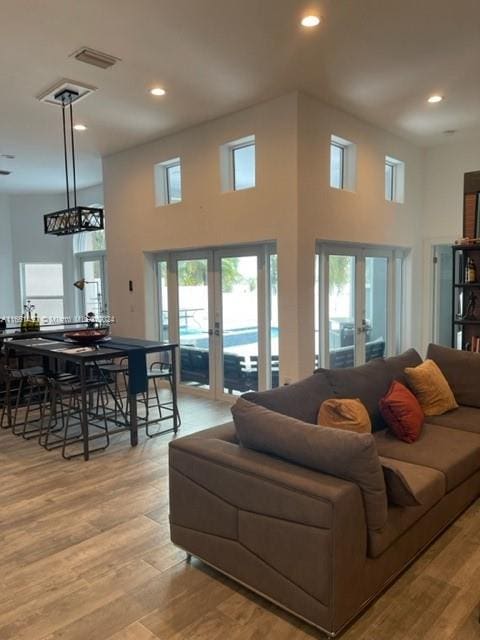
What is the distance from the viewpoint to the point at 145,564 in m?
2.60

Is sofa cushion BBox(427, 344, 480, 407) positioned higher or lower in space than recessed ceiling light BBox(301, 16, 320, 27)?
lower

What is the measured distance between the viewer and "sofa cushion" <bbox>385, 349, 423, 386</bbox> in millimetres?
3734

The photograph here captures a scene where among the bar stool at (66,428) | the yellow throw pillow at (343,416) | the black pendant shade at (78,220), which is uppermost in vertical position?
the black pendant shade at (78,220)

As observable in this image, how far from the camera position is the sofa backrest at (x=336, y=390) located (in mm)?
2818

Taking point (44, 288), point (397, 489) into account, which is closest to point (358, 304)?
point (397, 489)

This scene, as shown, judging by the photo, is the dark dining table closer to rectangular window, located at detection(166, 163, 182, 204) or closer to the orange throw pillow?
the orange throw pillow

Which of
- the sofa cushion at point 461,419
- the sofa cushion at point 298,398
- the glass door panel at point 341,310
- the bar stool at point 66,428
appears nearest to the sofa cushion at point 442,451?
the sofa cushion at point 461,419

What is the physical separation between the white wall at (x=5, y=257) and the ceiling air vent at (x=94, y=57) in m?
6.44

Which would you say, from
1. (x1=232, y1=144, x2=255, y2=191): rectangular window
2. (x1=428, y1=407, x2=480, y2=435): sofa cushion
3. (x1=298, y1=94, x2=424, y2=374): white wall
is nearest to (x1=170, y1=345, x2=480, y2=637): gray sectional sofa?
(x1=428, y1=407, x2=480, y2=435): sofa cushion

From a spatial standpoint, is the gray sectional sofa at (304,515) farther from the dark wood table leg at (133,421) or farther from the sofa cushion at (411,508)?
the dark wood table leg at (133,421)

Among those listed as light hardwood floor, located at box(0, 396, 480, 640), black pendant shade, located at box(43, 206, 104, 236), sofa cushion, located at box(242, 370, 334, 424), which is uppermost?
black pendant shade, located at box(43, 206, 104, 236)

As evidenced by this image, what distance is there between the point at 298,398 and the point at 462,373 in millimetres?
1810

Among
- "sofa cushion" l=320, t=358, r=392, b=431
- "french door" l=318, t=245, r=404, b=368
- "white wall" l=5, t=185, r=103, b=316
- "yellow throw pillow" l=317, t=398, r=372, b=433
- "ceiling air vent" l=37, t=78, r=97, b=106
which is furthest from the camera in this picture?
"white wall" l=5, t=185, r=103, b=316

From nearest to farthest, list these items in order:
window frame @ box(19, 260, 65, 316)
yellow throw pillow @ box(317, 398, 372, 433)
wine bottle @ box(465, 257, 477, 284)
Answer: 1. yellow throw pillow @ box(317, 398, 372, 433)
2. wine bottle @ box(465, 257, 477, 284)
3. window frame @ box(19, 260, 65, 316)
